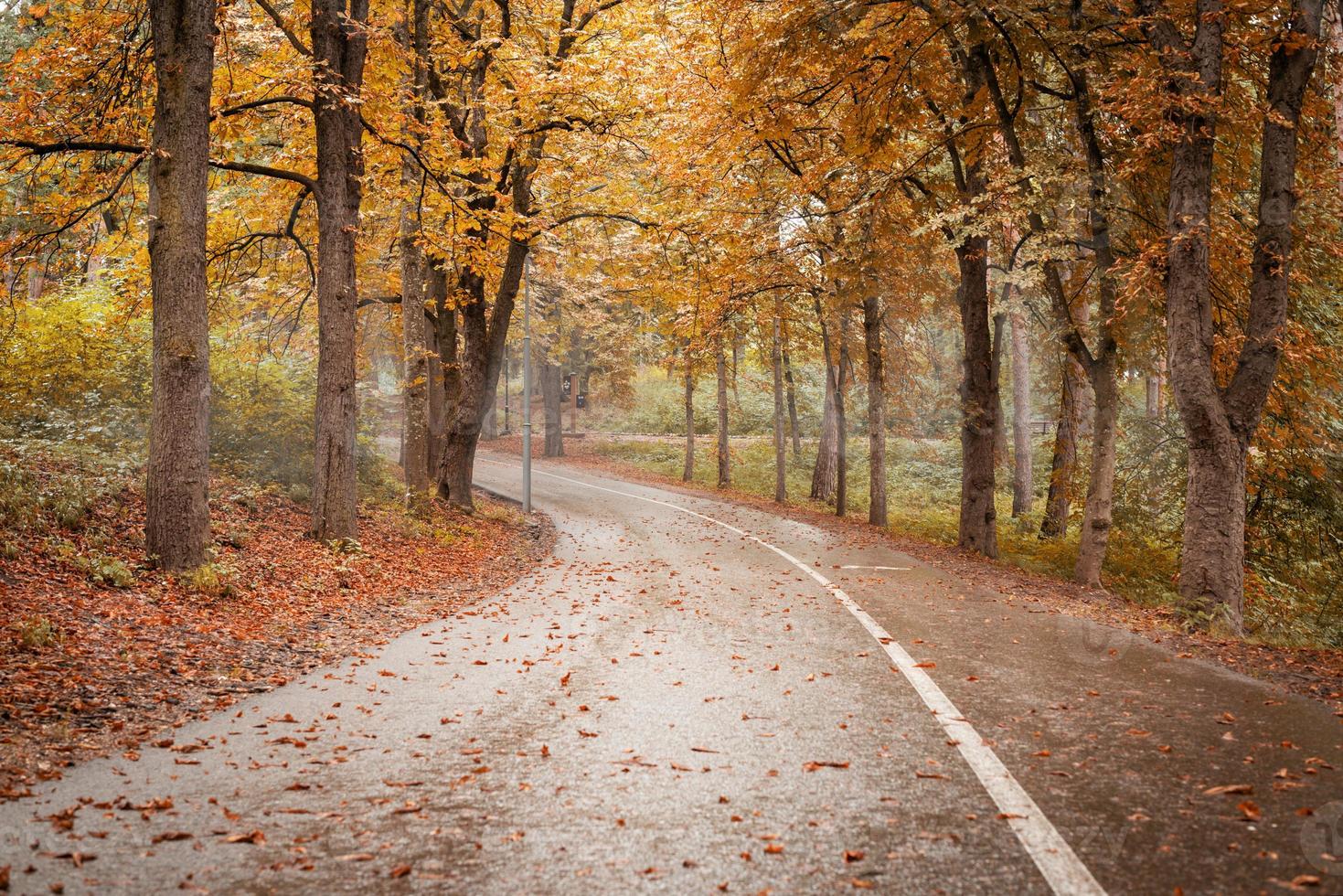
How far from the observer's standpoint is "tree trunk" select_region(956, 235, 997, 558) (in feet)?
52.6

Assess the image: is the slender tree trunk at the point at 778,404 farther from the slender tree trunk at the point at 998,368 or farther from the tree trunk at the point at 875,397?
the slender tree trunk at the point at 998,368

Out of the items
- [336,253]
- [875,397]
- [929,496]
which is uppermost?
[336,253]

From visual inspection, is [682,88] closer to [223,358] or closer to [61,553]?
[223,358]

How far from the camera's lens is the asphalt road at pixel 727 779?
3416mm

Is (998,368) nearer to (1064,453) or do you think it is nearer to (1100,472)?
(1064,453)

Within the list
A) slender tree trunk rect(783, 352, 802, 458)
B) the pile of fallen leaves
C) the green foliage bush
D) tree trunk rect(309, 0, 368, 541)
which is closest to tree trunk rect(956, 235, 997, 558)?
the pile of fallen leaves

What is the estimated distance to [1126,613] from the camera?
33.7ft

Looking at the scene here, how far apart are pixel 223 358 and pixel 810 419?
36808 mm

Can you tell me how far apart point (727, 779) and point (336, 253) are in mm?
10047

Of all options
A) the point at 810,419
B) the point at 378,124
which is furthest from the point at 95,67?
the point at 810,419

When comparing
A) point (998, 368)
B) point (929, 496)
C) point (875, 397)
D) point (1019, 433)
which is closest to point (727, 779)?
point (875, 397)

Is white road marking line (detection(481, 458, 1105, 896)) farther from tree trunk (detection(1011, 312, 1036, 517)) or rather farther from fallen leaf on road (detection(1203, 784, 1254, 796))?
tree trunk (detection(1011, 312, 1036, 517))

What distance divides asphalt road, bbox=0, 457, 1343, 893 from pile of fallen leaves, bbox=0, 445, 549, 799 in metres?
0.52

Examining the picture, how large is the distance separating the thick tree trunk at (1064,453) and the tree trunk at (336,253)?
11843mm
